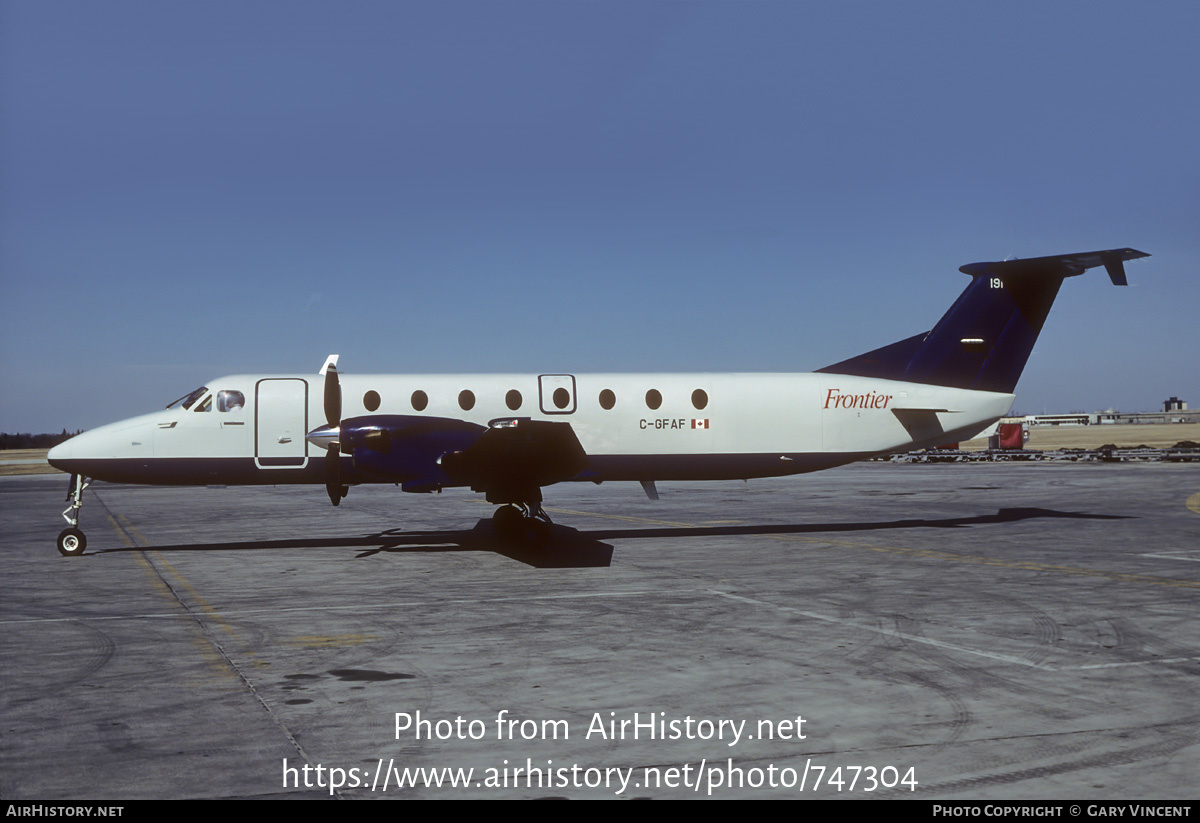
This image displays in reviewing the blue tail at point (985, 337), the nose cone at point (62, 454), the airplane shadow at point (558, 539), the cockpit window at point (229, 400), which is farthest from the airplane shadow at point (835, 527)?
the nose cone at point (62, 454)

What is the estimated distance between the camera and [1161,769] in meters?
5.71

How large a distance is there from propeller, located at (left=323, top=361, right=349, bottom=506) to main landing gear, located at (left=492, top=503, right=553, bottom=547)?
3468 millimetres

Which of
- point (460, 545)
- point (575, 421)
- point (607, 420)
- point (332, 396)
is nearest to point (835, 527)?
point (607, 420)

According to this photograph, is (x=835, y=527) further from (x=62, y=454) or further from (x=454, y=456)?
(x=62, y=454)

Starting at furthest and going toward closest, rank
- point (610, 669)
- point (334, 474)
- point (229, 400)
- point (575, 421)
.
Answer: point (575, 421) → point (229, 400) → point (334, 474) → point (610, 669)

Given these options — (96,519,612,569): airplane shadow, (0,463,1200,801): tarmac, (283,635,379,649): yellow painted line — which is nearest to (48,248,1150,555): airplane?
(96,519,612,569): airplane shadow

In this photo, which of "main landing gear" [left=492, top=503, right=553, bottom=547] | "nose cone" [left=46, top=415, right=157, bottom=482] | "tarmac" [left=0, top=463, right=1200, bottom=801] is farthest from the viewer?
"nose cone" [left=46, top=415, right=157, bottom=482]

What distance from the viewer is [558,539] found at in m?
20.2

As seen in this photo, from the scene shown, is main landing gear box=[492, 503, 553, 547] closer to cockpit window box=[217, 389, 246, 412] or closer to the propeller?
the propeller

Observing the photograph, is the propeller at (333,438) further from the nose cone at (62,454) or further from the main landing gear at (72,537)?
the nose cone at (62,454)

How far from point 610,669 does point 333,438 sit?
10.6 metres

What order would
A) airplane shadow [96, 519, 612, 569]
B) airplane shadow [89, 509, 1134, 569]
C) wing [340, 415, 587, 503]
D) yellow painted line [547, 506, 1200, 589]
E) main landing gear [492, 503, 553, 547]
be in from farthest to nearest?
main landing gear [492, 503, 553, 547]
airplane shadow [89, 509, 1134, 569]
airplane shadow [96, 519, 612, 569]
wing [340, 415, 587, 503]
yellow painted line [547, 506, 1200, 589]

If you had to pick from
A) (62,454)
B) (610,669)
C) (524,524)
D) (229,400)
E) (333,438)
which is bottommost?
(610,669)

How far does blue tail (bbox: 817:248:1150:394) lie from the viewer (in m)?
21.4
